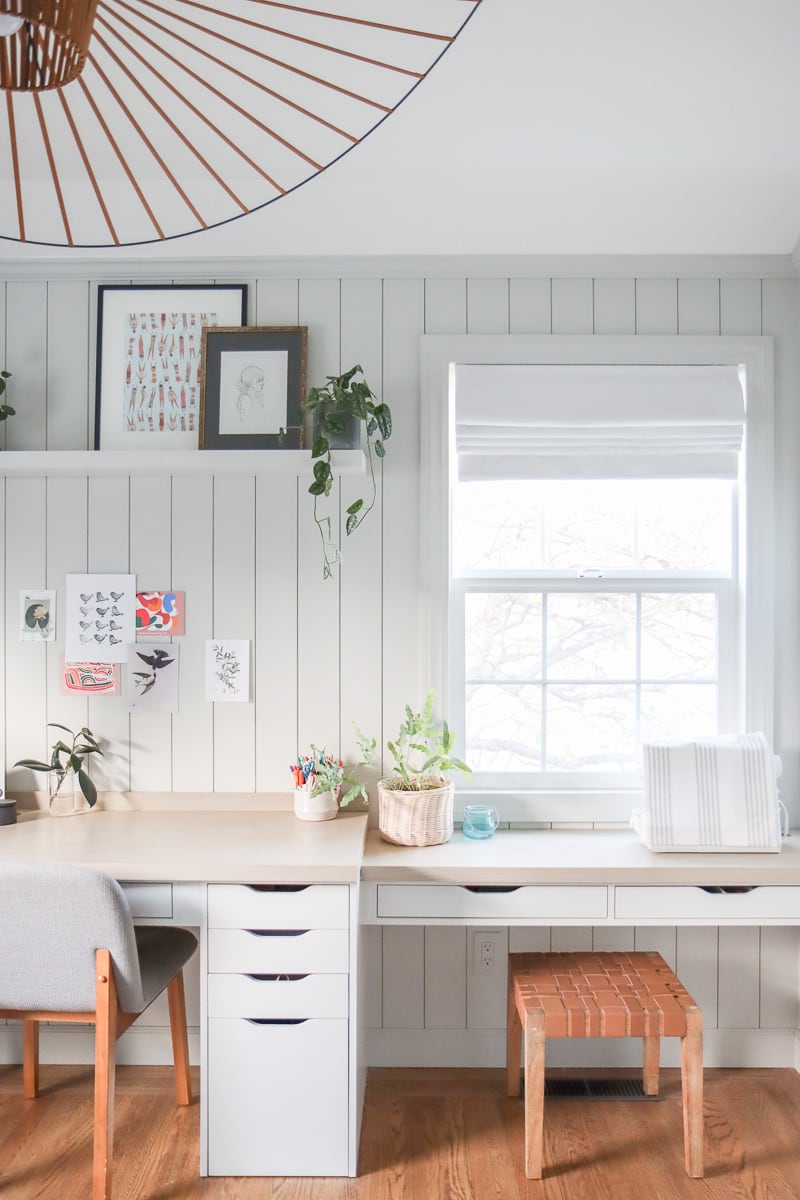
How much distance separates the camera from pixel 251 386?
2641 mm

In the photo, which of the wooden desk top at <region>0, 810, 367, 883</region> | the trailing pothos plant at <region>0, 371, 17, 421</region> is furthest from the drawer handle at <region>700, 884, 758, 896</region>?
the trailing pothos plant at <region>0, 371, 17, 421</region>

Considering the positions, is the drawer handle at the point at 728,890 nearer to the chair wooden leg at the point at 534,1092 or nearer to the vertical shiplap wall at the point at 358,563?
the vertical shiplap wall at the point at 358,563

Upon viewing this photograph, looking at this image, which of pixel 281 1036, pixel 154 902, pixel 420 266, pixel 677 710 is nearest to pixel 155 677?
pixel 154 902

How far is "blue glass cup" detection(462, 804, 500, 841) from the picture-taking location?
99.7 inches

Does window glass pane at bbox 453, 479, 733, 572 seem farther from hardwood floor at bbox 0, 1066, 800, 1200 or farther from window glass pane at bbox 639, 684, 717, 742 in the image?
hardwood floor at bbox 0, 1066, 800, 1200

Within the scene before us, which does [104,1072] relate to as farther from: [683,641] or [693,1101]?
[683,641]

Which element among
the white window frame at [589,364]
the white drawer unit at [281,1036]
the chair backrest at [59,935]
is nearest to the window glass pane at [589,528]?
the white window frame at [589,364]

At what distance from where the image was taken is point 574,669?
274 centimetres

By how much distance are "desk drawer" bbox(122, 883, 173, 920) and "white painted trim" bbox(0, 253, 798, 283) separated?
1.77 meters

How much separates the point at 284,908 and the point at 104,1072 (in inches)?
20.2

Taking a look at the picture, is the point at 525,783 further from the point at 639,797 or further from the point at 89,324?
the point at 89,324

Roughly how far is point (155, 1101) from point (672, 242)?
2888 millimetres

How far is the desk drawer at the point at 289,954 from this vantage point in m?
2.11

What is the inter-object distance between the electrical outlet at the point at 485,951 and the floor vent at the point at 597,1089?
343mm
